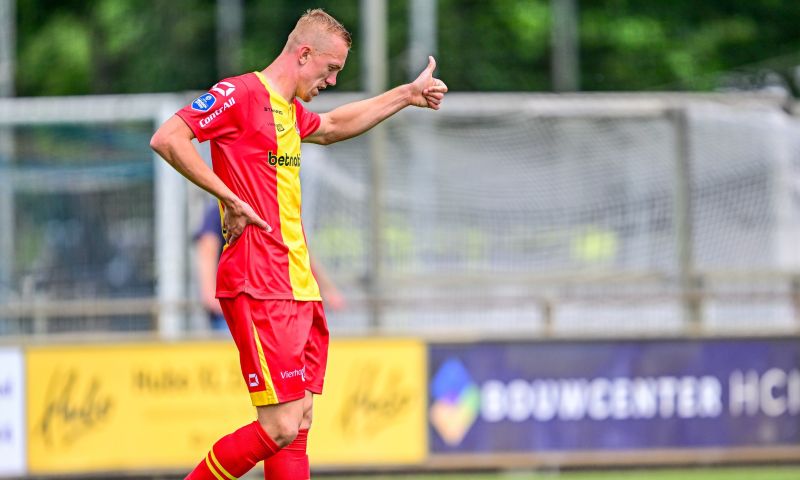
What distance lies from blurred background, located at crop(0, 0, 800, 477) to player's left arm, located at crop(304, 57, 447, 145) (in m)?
3.52

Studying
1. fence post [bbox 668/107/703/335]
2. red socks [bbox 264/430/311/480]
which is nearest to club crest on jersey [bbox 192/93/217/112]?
red socks [bbox 264/430/311/480]

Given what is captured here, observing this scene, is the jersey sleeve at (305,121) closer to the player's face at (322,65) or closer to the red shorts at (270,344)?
the player's face at (322,65)

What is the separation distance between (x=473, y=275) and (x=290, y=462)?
247 inches

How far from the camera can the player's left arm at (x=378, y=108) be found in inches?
272

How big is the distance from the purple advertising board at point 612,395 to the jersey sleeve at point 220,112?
4.69 metres

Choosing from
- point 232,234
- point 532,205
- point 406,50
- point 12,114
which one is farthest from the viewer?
point 406,50

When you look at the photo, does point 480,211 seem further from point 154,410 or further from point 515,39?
point 515,39

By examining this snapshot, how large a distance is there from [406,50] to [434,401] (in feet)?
61.2

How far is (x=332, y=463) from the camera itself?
1079cm

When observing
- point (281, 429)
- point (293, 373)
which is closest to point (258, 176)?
point (293, 373)

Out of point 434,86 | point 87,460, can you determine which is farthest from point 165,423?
point 434,86

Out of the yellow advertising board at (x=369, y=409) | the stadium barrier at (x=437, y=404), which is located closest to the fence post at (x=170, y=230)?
the stadium barrier at (x=437, y=404)

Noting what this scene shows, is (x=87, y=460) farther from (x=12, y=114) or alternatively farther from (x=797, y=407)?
(x=797, y=407)

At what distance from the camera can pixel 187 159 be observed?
6312mm
